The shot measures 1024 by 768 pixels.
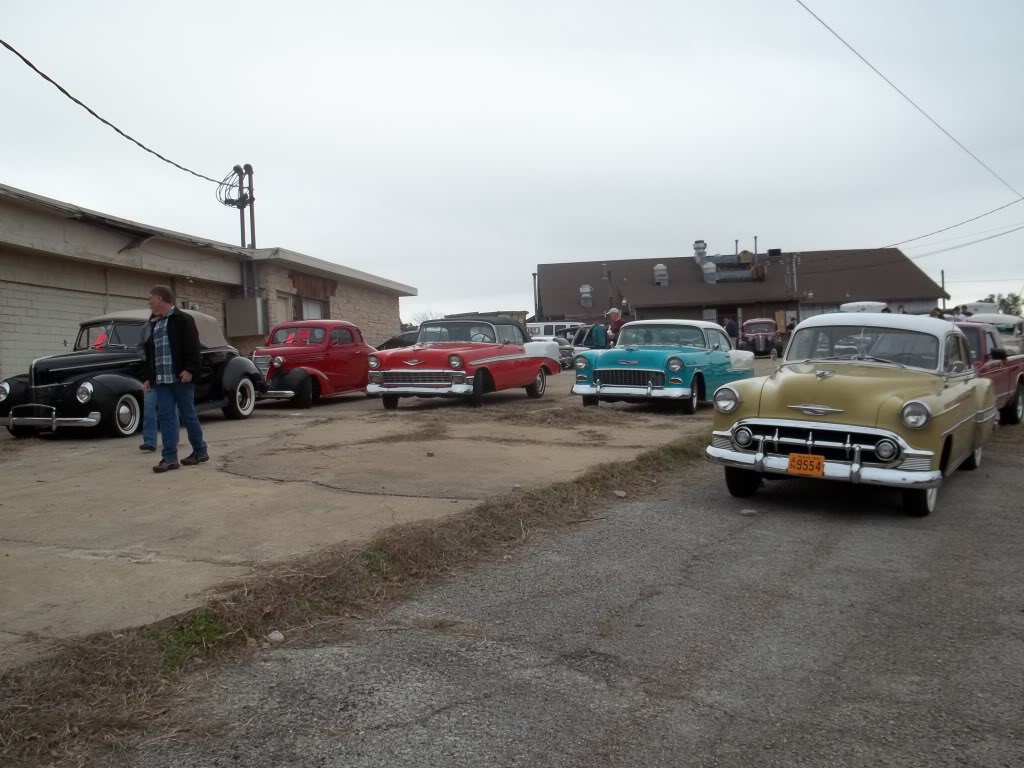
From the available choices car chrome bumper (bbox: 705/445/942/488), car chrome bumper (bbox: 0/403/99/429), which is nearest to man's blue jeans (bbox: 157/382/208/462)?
car chrome bumper (bbox: 0/403/99/429)

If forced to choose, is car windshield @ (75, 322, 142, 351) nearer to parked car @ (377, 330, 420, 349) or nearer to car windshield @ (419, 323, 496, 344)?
car windshield @ (419, 323, 496, 344)

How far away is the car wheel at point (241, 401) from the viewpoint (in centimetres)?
1286

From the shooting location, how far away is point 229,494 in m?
6.65

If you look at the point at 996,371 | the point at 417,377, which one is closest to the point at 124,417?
the point at 417,377

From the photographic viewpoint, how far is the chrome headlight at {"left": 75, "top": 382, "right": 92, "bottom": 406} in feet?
34.1

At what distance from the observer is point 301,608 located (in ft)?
13.9

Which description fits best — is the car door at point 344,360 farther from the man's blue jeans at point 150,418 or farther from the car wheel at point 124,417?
the man's blue jeans at point 150,418

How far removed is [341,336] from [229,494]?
9474 mm

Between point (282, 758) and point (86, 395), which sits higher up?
point (86, 395)

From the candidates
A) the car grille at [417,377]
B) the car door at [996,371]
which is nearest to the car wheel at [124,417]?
the car grille at [417,377]

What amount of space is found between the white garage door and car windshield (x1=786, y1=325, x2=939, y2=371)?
12.3 metres

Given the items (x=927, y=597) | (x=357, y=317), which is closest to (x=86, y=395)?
(x=927, y=597)

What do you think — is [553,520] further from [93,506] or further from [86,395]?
[86,395]

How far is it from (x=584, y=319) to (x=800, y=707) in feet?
146
